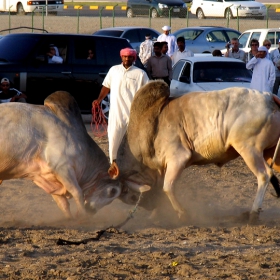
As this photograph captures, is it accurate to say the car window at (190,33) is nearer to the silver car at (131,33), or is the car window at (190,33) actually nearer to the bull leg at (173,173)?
the silver car at (131,33)

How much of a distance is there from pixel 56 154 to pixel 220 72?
821 cm

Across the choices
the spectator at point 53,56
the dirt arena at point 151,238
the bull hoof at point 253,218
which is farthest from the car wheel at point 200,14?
the bull hoof at point 253,218

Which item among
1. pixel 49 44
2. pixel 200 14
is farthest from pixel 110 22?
pixel 49 44

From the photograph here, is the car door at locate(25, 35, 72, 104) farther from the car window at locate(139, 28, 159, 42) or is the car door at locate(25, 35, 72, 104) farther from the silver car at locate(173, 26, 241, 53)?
the silver car at locate(173, 26, 241, 53)

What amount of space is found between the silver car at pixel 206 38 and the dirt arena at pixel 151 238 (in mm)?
16453

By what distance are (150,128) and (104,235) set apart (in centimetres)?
146

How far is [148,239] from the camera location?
24.1 feet

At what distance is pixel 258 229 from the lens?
7.80 metres

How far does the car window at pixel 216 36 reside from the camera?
89.3 ft

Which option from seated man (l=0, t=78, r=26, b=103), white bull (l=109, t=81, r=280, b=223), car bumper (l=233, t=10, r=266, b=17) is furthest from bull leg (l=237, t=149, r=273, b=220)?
car bumper (l=233, t=10, r=266, b=17)

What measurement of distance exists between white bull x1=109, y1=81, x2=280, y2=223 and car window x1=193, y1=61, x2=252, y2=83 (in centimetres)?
715

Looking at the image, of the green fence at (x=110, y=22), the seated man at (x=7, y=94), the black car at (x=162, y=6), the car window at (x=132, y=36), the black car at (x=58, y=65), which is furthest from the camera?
the black car at (x=162, y=6)

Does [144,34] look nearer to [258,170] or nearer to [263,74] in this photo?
[263,74]

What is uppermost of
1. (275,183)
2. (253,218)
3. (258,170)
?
(258,170)
